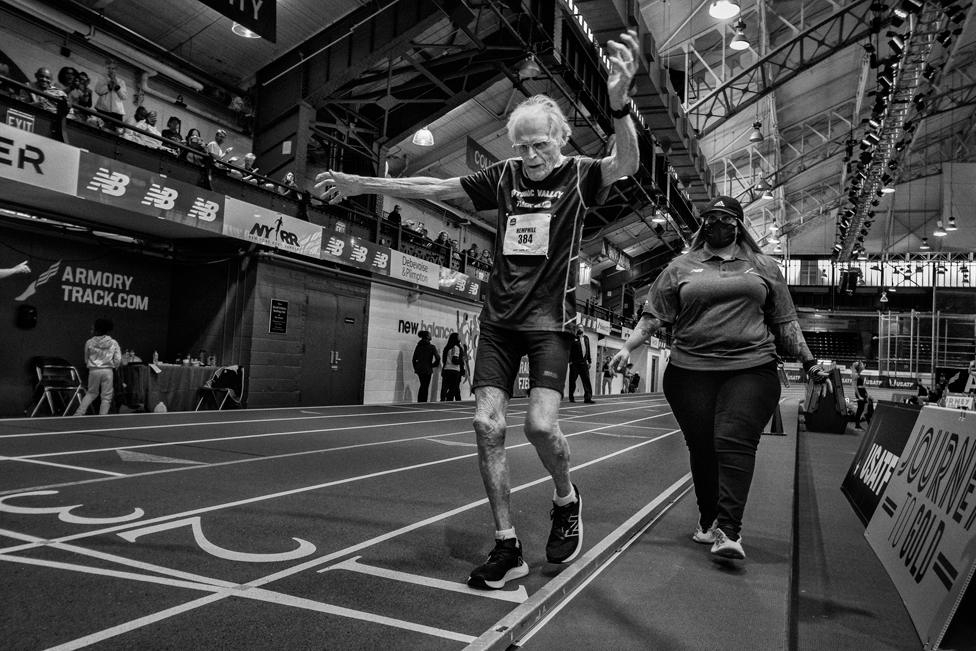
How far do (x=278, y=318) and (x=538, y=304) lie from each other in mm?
10144

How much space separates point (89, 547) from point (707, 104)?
2101 centimetres

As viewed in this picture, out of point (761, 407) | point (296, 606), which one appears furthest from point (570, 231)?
point (296, 606)

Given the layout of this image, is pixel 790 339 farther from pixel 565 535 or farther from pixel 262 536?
pixel 262 536

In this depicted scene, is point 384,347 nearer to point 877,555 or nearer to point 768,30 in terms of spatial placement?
point 877,555

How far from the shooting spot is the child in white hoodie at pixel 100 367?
29.6 ft

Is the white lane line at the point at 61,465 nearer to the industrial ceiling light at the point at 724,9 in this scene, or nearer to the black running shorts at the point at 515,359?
Result: the black running shorts at the point at 515,359

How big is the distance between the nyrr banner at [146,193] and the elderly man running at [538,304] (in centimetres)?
763

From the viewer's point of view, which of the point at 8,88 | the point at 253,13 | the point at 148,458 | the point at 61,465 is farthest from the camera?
the point at 253,13

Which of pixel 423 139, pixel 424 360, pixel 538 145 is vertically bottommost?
pixel 424 360

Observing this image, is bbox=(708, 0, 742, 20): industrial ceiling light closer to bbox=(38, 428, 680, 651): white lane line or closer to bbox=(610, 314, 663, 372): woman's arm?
bbox=(610, 314, 663, 372): woman's arm

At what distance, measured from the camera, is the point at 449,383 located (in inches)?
627

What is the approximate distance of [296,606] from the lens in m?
2.17

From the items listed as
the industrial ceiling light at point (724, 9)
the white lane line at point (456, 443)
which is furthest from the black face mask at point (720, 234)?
the industrial ceiling light at point (724, 9)

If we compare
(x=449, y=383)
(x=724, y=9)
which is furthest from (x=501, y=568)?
(x=449, y=383)
